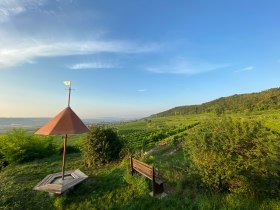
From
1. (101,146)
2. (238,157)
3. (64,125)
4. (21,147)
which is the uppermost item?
(64,125)

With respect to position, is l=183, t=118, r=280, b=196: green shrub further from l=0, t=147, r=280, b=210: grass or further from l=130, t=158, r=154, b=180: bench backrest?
l=130, t=158, r=154, b=180: bench backrest

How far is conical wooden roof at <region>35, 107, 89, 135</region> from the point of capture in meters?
6.28

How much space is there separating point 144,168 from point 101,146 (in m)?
4.08

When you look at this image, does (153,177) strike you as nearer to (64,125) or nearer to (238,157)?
(238,157)

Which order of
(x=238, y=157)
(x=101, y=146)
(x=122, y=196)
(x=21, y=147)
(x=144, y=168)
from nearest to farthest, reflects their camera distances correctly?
(x=238, y=157) → (x=122, y=196) → (x=144, y=168) → (x=101, y=146) → (x=21, y=147)

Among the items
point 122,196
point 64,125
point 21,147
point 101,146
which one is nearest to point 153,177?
point 122,196

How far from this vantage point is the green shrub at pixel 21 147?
12.9 metres

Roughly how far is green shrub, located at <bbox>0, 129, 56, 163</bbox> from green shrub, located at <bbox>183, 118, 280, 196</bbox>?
11.3 metres

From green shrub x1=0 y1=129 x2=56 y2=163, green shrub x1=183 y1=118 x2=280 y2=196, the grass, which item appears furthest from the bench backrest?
green shrub x1=0 y1=129 x2=56 y2=163

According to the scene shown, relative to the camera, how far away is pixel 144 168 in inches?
273

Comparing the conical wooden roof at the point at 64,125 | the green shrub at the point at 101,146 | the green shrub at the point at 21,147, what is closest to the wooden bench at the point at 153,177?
the conical wooden roof at the point at 64,125

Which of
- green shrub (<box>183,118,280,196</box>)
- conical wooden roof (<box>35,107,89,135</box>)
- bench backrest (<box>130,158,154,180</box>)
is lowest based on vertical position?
bench backrest (<box>130,158,154,180</box>)

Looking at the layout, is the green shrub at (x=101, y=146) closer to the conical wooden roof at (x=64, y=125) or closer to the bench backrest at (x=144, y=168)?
the bench backrest at (x=144, y=168)

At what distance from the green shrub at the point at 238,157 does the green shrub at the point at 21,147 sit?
11.3 meters
